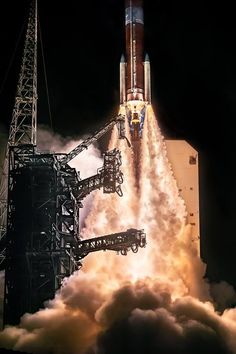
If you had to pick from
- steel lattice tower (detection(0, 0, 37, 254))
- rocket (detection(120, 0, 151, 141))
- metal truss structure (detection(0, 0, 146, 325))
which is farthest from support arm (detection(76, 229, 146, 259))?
rocket (detection(120, 0, 151, 141))

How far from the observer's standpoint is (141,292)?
68062mm

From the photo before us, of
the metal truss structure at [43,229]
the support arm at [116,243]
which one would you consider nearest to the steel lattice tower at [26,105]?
the metal truss structure at [43,229]

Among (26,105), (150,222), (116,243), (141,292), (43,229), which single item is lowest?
(141,292)

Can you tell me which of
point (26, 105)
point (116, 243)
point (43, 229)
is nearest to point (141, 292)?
point (116, 243)

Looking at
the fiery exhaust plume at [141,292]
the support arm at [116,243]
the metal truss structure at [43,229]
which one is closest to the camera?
the fiery exhaust plume at [141,292]

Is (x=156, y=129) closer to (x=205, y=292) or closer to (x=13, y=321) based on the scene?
(x=205, y=292)

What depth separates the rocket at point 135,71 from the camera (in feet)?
256

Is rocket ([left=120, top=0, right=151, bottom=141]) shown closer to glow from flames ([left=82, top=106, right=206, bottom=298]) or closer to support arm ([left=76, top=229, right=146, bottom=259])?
glow from flames ([left=82, top=106, right=206, bottom=298])

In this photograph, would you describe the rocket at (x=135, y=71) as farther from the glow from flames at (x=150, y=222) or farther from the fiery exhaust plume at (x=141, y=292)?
the fiery exhaust plume at (x=141, y=292)

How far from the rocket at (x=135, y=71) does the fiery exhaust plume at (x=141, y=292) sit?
1.55m

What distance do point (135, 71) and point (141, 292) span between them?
20.5 metres

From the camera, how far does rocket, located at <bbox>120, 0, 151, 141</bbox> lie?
78.1 m

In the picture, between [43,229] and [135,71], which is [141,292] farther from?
[135,71]

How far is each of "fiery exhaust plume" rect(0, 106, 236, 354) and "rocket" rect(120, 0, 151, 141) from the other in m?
1.55
